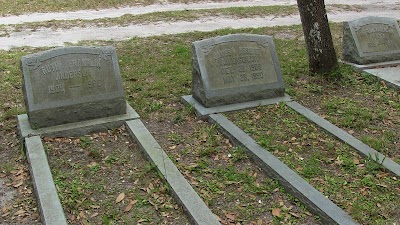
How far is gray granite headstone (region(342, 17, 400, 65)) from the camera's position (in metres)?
7.63

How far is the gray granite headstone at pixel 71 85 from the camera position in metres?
5.29

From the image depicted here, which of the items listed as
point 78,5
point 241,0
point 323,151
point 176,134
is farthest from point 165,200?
point 241,0

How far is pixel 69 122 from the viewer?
5.44m

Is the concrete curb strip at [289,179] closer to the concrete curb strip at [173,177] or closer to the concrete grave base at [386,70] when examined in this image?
the concrete curb strip at [173,177]

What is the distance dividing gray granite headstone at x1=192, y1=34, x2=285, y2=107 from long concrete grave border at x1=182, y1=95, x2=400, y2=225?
0.13 metres

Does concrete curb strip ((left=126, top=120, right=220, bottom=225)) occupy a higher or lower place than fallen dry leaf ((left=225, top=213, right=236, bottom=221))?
higher

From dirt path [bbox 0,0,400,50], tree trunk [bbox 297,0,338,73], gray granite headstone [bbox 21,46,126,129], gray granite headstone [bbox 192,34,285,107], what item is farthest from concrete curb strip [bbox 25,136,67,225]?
dirt path [bbox 0,0,400,50]

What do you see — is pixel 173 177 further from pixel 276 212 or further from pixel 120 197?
pixel 276 212

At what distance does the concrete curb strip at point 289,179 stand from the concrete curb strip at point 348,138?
0.86m

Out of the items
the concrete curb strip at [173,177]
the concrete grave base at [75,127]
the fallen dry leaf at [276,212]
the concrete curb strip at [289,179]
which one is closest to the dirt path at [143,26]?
the concrete grave base at [75,127]

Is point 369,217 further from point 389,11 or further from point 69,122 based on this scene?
point 389,11

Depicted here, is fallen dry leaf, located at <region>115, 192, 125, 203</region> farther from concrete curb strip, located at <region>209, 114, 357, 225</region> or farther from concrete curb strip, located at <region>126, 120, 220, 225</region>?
concrete curb strip, located at <region>209, 114, 357, 225</region>

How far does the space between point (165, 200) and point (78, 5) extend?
35.8 feet

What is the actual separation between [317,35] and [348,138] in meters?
2.31
